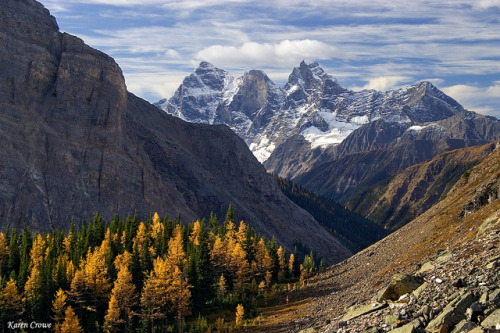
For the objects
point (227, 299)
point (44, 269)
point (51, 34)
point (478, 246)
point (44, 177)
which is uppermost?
point (51, 34)

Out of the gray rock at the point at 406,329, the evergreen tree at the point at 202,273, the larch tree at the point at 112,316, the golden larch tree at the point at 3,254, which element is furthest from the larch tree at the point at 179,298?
the gray rock at the point at 406,329

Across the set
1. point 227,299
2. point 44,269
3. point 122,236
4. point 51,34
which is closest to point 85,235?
point 122,236

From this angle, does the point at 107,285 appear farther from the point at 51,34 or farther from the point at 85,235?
the point at 51,34

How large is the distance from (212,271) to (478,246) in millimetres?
60743

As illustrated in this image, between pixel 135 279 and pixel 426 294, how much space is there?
61309 mm

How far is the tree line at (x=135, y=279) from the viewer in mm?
80500

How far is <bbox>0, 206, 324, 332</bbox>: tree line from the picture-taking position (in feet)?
264

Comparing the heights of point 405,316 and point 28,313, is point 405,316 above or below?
above

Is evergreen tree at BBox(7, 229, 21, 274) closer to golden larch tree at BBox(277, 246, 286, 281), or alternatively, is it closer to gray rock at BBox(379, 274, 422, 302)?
golden larch tree at BBox(277, 246, 286, 281)

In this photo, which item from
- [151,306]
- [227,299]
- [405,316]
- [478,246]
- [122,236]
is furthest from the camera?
[122,236]

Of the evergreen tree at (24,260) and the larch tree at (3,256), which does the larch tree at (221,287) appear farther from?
the larch tree at (3,256)

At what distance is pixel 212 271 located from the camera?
10200 cm

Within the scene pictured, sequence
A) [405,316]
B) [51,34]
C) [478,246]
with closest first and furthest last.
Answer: [405,316] < [478,246] < [51,34]

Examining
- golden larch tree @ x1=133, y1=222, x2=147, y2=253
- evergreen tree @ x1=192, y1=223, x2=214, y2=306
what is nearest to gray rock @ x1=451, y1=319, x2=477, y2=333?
evergreen tree @ x1=192, y1=223, x2=214, y2=306
